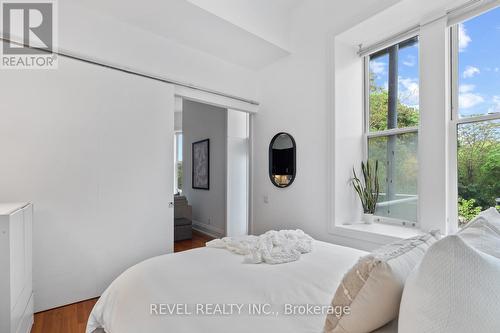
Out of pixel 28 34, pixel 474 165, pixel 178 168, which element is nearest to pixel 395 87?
pixel 474 165

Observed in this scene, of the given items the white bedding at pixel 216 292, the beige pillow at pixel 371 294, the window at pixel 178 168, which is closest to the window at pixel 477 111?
the white bedding at pixel 216 292

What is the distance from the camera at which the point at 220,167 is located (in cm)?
447

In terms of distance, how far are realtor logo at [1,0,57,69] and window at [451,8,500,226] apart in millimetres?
3343

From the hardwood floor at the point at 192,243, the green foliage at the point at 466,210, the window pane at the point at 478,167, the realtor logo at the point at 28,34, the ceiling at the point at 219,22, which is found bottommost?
the hardwood floor at the point at 192,243

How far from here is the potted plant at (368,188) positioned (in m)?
2.55

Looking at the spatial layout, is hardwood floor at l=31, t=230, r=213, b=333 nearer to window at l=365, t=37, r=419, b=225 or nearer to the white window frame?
window at l=365, t=37, r=419, b=225

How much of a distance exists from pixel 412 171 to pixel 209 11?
7.81ft

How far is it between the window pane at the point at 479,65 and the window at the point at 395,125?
0.36 metres

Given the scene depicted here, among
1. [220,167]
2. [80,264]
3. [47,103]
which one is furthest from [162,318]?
[220,167]

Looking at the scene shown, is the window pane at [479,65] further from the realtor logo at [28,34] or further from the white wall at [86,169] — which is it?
the realtor logo at [28,34]

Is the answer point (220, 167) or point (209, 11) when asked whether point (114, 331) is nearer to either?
point (209, 11)

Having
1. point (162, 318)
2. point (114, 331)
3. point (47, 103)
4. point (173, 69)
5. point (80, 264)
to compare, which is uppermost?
point (173, 69)

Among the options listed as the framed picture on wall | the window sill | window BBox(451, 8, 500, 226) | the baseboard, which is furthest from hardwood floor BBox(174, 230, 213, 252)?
window BBox(451, 8, 500, 226)

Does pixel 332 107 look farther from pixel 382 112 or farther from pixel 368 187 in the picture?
pixel 368 187
